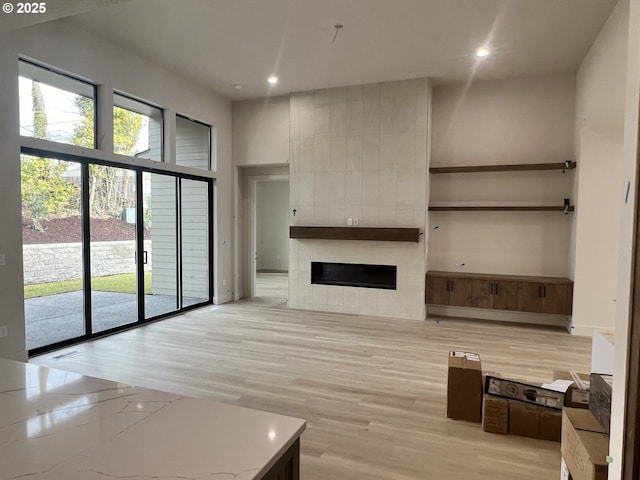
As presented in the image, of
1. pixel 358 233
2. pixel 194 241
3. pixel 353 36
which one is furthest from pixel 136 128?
pixel 358 233

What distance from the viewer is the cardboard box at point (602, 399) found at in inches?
72.9

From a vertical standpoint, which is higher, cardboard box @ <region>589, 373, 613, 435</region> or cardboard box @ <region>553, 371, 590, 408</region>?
cardboard box @ <region>589, 373, 613, 435</region>

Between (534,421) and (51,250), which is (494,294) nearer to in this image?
(534,421)

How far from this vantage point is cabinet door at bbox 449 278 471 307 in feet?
19.3

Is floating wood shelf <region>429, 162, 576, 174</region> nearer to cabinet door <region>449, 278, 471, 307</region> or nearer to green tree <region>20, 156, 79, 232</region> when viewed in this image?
cabinet door <region>449, 278, 471, 307</region>

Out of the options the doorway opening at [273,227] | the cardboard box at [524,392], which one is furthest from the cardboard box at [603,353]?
the doorway opening at [273,227]

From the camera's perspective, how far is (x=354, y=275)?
6598mm

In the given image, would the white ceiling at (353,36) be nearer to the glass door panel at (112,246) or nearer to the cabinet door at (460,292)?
the glass door panel at (112,246)

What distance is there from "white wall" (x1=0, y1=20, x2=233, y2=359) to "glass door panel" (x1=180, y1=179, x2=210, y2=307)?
690 mm

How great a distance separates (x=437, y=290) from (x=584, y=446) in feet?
14.4

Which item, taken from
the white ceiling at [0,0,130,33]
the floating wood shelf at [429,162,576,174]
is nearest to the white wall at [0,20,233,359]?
the white ceiling at [0,0,130,33]

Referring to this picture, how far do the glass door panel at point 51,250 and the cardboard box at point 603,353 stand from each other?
5.43 metres

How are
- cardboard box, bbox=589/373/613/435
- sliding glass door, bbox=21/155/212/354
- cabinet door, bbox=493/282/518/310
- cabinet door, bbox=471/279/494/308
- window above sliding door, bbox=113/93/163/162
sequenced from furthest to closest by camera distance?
1. cabinet door, bbox=471/279/494/308
2. cabinet door, bbox=493/282/518/310
3. window above sliding door, bbox=113/93/163/162
4. sliding glass door, bbox=21/155/212/354
5. cardboard box, bbox=589/373/613/435

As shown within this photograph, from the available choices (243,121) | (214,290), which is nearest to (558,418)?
(214,290)
